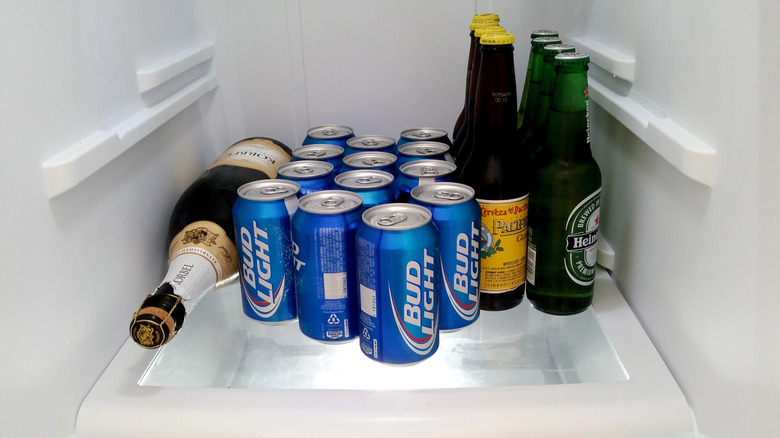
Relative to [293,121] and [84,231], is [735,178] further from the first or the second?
[293,121]

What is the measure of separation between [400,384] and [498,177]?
32cm

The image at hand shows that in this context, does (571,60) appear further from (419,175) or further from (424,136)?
(424,136)

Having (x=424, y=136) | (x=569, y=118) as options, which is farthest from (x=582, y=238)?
(x=424, y=136)

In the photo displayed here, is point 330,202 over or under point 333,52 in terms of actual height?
under

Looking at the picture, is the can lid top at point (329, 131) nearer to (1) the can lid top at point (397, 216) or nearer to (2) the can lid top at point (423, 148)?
(2) the can lid top at point (423, 148)

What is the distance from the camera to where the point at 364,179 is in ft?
3.16

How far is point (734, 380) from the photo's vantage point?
0.63 m

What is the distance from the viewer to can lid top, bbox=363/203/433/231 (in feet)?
2.50

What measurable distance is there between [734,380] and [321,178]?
0.60 metres

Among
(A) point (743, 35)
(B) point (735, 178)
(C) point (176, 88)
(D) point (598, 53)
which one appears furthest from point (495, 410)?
(C) point (176, 88)

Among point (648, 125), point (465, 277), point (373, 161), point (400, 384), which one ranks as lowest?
point (400, 384)

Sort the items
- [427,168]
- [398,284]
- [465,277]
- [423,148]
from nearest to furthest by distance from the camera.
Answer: [398,284], [465,277], [427,168], [423,148]

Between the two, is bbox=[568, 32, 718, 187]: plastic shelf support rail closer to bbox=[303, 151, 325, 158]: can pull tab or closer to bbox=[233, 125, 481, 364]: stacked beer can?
bbox=[233, 125, 481, 364]: stacked beer can

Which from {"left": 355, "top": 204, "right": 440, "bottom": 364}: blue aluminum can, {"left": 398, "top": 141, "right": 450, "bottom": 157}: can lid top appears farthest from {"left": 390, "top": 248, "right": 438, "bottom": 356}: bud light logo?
{"left": 398, "top": 141, "right": 450, "bottom": 157}: can lid top
